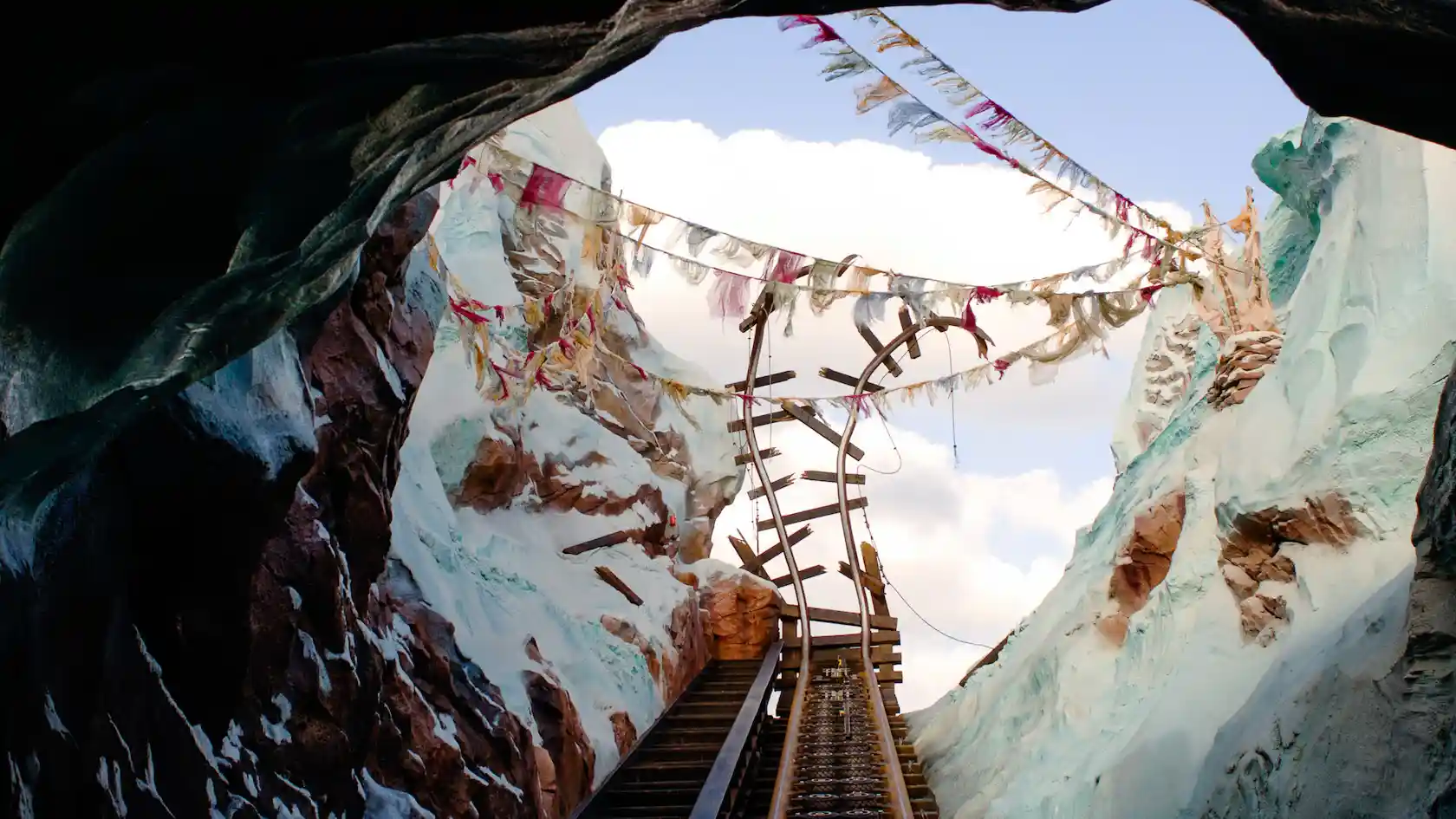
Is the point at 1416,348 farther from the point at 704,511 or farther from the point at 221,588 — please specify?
the point at 704,511

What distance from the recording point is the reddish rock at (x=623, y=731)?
8.71 meters

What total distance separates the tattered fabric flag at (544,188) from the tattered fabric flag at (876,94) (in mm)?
2235

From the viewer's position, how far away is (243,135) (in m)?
2.65

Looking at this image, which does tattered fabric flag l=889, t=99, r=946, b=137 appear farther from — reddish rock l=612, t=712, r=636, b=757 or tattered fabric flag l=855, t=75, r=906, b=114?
reddish rock l=612, t=712, r=636, b=757

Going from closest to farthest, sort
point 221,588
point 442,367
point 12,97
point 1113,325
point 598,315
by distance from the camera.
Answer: point 12,97 → point 221,588 → point 1113,325 → point 598,315 → point 442,367

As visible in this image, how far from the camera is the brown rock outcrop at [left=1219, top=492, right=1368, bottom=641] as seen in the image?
18.3 ft

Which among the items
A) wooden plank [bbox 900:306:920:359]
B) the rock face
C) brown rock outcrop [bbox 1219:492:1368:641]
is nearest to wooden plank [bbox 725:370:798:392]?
wooden plank [bbox 900:306:920:359]

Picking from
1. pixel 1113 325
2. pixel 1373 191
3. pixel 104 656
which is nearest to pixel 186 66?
pixel 104 656

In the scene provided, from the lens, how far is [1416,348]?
5.59 meters

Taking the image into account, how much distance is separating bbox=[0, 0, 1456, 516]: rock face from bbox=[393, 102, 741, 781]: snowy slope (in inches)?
179

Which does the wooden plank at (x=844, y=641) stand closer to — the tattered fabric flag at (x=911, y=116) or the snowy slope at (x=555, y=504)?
the snowy slope at (x=555, y=504)

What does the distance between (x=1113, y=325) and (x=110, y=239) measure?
905 centimetres

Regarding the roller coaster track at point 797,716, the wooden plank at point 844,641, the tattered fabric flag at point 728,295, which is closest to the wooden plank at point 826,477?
the roller coaster track at point 797,716

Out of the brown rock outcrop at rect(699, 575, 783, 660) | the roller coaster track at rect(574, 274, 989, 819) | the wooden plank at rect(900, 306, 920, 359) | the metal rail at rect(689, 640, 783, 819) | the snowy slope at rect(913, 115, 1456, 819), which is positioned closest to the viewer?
the snowy slope at rect(913, 115, 1456, 819)
